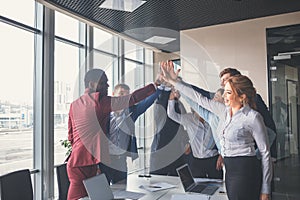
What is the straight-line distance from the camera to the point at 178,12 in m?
3.57

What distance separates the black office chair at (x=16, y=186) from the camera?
1859 millimetres

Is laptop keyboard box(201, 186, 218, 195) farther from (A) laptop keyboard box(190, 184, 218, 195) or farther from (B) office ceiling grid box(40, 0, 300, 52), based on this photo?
(B) office ceiling grid box(40, 0, 300, 52)

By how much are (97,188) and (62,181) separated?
0.68 metres

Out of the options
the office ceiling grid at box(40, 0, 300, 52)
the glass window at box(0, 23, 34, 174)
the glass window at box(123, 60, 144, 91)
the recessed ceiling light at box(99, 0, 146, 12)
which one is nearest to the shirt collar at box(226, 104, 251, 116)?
the office ceiling grid at box(40, 0, 300, 52)

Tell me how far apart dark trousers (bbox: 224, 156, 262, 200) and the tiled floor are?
1.56 m

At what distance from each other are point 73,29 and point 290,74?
2.83 metres

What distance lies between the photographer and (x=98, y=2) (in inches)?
125

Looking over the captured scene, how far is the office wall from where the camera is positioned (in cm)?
347

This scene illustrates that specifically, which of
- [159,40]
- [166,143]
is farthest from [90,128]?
[159,40]

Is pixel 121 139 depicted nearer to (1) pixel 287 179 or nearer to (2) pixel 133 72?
(1) pixel 287 179

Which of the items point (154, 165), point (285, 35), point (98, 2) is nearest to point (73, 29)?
point (98, 2)

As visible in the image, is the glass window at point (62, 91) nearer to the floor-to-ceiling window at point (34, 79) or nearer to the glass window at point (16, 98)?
the floor-to-ceiling window at point (34, 79)

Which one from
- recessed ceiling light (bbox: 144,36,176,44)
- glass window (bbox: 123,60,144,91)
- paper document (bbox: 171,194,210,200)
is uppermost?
recessed ceiling light (bbox: 144,36,176,44)

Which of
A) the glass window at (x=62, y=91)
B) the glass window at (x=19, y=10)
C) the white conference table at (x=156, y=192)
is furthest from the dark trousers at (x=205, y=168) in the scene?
the glass window at (x=19, y=10)
